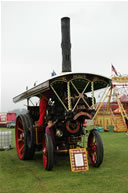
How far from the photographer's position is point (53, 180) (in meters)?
4.61

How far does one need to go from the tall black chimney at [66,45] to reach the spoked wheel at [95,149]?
193 cm

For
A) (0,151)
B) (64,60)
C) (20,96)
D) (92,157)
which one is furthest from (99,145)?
(0,151)

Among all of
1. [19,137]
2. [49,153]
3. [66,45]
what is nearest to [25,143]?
[19,137]

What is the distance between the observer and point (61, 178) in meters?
4.73

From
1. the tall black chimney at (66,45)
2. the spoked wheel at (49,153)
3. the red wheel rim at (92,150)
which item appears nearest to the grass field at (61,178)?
the spoked wheel at (49,153)

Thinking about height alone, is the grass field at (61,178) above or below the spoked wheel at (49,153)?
below

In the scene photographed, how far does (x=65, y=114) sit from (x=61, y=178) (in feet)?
4.52

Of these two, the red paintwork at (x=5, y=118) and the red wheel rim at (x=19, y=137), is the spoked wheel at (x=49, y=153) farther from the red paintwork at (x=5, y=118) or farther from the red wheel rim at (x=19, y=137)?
the red paintwork at (x=5, y=118)

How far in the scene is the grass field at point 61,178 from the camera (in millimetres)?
4102

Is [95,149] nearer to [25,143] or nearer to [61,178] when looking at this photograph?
[61,178]

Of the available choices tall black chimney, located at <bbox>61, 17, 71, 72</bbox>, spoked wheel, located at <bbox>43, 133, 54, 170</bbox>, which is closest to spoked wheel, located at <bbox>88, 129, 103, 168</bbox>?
spoked wheel, located at <bbox>43, 133, 54, 170</bbox>

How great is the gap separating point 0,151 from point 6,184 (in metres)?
3.92

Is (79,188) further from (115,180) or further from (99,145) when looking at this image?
(99,145)

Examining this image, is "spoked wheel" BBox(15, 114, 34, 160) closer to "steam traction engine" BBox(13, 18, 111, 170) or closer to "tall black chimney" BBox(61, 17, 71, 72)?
"steam traction engine" BBox(13, 18, 111, 170)
